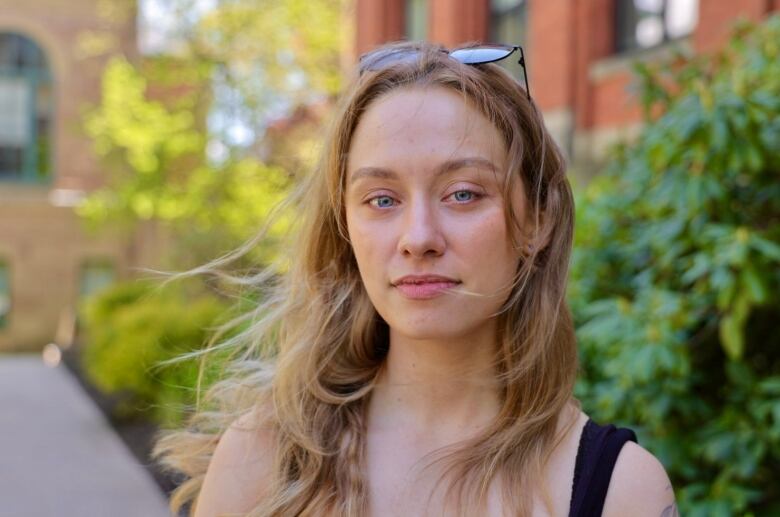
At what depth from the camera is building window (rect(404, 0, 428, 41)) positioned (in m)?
14.0

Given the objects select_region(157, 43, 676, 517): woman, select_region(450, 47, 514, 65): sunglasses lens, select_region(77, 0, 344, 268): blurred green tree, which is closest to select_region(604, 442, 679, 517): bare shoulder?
select_region(157, 43, 676, 517): woman

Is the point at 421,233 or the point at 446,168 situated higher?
the point at 446,168

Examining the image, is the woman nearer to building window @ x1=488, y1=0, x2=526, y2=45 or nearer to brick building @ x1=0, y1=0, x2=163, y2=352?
building window @ x1=488, y1=0, x2=526, y2=45

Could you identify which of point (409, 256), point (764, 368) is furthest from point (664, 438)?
point (409, 256)

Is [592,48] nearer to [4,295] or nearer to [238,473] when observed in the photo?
[238,473]

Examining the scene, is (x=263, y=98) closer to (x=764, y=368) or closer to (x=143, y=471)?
(x=143, y=471)

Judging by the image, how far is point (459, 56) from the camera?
1819 mm

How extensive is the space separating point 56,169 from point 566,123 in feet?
60.8

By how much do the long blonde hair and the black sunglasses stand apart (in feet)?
0.05

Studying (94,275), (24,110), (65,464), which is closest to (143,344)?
(65,464)

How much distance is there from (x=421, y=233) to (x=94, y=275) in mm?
25165

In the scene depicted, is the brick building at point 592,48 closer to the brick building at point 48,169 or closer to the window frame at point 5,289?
the brick building at point 48,169

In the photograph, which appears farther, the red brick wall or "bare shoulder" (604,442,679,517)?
the red brick wall

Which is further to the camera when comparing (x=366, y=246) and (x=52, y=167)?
(x=52, y=167)
